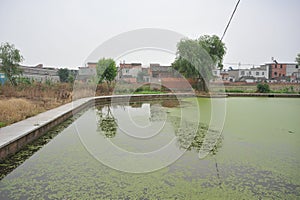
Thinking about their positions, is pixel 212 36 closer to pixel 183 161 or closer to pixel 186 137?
pixel 186 137

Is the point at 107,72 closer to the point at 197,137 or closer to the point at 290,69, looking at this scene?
the point at 197,137

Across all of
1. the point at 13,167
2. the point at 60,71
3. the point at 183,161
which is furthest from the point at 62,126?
the point at 60,71

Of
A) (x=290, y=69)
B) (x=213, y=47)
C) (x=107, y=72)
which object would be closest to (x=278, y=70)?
(x=290, y=69)

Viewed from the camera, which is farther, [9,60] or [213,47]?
[213,47]

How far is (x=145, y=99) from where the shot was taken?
1256cm

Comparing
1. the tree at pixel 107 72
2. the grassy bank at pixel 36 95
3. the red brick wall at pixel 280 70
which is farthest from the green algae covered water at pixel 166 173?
the red brick wall at pixel 280 70

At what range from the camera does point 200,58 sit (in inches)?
644

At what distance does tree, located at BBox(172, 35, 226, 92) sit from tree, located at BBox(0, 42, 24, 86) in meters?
10.3

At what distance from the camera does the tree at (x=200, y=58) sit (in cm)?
1608

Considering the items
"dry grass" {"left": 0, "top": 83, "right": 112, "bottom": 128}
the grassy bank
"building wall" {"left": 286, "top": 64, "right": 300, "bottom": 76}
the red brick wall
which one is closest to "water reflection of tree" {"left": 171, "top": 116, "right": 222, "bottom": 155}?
"dry grass" {"left": 0, "top": 83, "right": 112, "bottom": 128}

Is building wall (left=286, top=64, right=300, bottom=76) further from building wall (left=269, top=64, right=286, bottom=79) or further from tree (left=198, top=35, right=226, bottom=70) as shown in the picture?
tree (left=198, top=35, right=226, bottom=70)

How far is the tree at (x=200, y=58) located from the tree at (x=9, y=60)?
1031 cm

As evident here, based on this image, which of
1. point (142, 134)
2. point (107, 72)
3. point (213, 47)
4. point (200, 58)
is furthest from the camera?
point (213, 47)

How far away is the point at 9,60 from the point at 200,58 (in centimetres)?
1179
